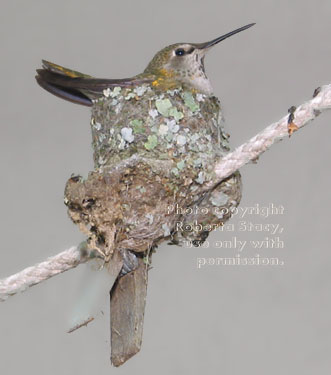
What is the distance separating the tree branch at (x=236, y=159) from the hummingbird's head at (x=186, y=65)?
1.47 ft

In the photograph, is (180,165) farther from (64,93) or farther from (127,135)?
(64,93)

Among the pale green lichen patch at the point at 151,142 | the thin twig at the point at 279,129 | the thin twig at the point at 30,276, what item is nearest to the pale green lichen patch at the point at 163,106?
the pale green lichen patch at the point at 151,142

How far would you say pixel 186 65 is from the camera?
2.91 m

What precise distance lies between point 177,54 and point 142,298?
1.01 metres

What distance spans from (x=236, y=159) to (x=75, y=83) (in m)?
0.77

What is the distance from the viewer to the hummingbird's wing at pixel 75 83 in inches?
112

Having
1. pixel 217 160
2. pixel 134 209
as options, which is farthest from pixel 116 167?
pixel 217 160

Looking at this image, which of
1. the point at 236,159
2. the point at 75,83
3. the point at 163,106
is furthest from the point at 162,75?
the point at 236,159

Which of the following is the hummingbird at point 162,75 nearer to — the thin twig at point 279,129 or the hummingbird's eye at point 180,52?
the hummingbird's eye at point 180,52

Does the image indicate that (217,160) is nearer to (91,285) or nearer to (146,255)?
(146,255)

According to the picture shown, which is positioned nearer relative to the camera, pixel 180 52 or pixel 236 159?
pixel 236 159

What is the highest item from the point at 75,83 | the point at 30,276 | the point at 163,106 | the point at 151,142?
the point at 75,83

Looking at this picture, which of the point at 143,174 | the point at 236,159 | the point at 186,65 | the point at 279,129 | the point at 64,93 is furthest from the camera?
the point at 64,93

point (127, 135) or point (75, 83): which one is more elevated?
point (75, 83)
